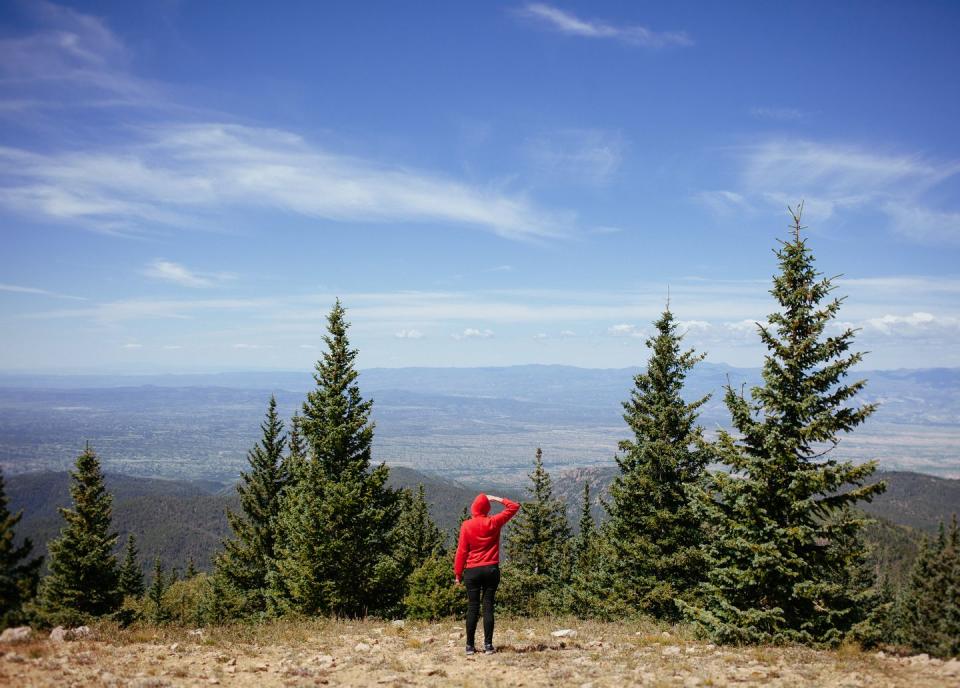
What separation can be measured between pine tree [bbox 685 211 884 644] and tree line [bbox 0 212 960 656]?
5cm

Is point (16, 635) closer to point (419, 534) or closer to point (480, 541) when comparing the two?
point (480, 541)

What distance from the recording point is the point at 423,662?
31.9 ft

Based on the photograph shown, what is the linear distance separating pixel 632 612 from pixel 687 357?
9360mm

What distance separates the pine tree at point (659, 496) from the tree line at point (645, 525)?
7 centimetres

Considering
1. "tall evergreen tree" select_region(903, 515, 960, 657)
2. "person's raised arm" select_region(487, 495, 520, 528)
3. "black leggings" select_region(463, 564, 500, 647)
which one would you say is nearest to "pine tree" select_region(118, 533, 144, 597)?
"black leggings" select_region(463, 564, 500, 647)

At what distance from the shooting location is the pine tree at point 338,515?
18.7m

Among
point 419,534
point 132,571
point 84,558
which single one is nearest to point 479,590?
point 84,558

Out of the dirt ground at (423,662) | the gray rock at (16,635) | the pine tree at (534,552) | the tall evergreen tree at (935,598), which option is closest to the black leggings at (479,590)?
the dirt ground at (423,662)

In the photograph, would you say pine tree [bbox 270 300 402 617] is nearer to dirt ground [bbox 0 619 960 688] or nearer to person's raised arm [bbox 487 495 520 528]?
dirt ground [bbox 0 619 960 688]

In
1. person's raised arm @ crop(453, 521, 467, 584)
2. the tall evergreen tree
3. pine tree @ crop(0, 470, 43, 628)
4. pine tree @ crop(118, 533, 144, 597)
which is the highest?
person's raised arm @ crop(453, 521, 467, 584)

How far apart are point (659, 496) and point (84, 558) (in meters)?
27.9

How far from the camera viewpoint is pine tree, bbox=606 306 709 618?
19.0 meters

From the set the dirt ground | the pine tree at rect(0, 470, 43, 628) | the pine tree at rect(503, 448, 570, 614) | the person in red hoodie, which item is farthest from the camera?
the pine tree at rect(503, 448, 570, 614)

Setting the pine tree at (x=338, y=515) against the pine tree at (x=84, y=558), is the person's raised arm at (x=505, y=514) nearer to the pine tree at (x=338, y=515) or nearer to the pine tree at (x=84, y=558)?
the pine tree at (x=338, y=515)
